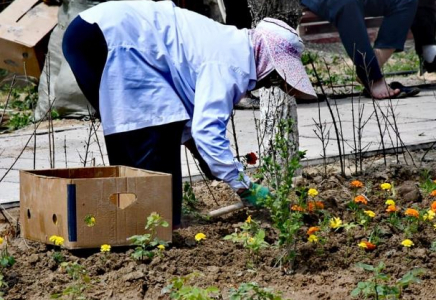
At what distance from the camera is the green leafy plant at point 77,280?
10.0ft

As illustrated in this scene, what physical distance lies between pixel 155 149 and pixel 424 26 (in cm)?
618

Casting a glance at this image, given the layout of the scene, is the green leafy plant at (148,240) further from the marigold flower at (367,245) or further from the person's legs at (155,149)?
the marigold flower at (367,245)

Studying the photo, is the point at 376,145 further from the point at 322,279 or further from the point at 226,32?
the point at 322,279

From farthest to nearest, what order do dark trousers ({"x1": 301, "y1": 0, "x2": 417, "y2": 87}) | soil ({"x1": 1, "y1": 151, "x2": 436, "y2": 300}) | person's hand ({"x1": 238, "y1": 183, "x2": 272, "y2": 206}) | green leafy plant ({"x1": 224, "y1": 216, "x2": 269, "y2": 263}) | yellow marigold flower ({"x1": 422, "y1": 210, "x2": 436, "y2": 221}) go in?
1. dark trousers ({"x1": 301, "y1": 0, "x2": 417, "y2": 87})
2. yellow marigold flower ({"x1": 422, "y1": 210, "x2": 436, "y2": 221})
3. person's hand ({"x1": 238, "y1": 183, "x2": 272, "y2": 206})
4. green leafy plant ({"x1": 224, "y1": 216, "x2": 269, "y2": 263})
5. soil ({"x1": 1, "y1": 151, "x2": 436, "y2": 300})

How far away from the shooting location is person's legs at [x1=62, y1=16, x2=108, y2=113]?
421cm

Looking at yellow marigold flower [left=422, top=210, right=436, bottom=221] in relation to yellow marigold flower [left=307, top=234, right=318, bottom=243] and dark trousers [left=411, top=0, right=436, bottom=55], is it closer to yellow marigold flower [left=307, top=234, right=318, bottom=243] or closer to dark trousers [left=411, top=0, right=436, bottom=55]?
yellow marigold flower [left=307, top=234, right=318, bottom=243]

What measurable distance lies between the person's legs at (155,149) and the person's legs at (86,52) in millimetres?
258

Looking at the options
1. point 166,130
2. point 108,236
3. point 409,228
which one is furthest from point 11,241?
point 409,228

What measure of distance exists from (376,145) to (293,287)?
9.77 ft

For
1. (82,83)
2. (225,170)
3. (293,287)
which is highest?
(82,83)

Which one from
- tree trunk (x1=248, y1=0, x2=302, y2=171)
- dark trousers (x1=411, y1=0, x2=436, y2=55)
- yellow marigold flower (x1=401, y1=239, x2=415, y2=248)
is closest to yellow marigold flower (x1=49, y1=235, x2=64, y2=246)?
yellow marigold flower (x1=401, y1=239, x2=415, y2=248)

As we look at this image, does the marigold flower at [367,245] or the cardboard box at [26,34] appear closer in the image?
the marigold flower at [367,245]

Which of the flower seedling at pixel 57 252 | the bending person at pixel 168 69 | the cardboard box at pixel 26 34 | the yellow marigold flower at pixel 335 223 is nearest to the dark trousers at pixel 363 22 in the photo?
the cardboard box at pixel 26 34

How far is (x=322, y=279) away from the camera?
11.4 feet
